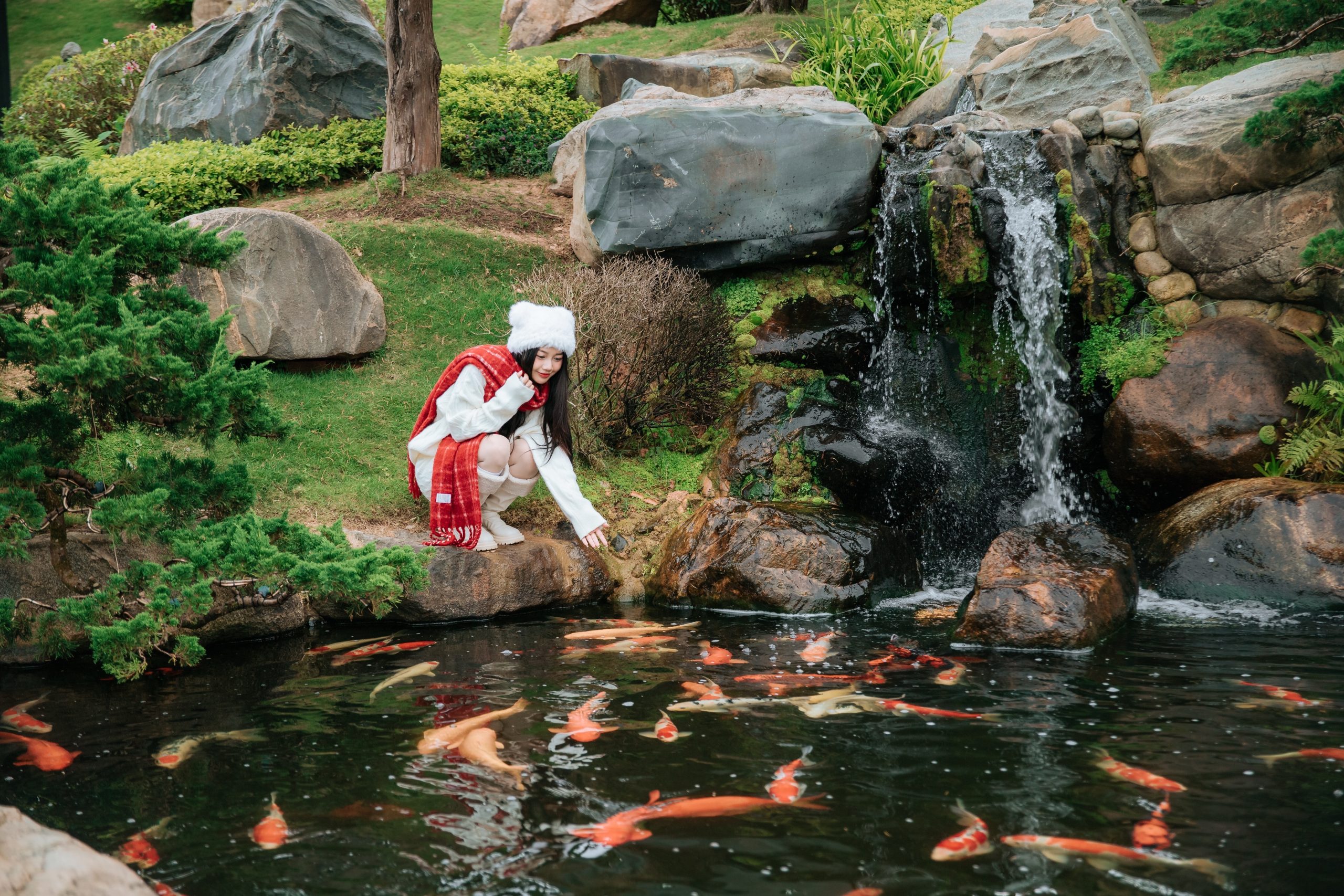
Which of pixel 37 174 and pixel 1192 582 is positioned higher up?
pixel 37 174

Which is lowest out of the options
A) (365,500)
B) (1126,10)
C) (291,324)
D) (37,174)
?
(365,500)

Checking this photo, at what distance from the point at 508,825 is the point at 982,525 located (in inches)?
207

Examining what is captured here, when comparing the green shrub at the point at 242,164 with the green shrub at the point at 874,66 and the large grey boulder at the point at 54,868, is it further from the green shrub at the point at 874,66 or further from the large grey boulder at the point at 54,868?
the large grey boulder at the point at 54,868

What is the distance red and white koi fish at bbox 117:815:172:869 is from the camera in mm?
3293

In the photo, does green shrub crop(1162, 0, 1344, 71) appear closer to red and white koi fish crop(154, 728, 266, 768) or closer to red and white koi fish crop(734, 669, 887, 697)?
red and white koi fish crop(734, 669, 887, 697)

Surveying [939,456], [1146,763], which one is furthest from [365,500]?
[1146,763]

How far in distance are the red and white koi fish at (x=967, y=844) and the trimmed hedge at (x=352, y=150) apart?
32.0 ft

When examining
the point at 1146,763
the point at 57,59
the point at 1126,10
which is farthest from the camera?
the point at 57,59

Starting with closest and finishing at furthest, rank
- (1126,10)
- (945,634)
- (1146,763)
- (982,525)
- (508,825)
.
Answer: (508,825) → (1146,763) → (945,634) → (982,525) → (1126,10)

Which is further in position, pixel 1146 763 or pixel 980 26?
pixel 980 26

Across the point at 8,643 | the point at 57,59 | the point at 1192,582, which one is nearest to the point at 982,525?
the point at 1192,582

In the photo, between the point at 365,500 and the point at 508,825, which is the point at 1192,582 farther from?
the point at 365,500

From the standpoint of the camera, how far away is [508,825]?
11.5 ft

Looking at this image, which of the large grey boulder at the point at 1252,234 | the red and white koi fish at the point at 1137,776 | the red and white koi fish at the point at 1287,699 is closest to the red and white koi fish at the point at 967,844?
the red and white koi fish at the point at 1137,776
